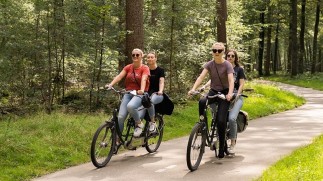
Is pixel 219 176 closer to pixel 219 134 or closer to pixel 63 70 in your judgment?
pixel 219 134

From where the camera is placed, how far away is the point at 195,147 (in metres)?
7.52

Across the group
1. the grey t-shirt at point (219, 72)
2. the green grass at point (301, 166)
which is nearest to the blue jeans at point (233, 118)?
the grey t-shirt at point (219, 72)

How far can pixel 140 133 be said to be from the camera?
8.55 m

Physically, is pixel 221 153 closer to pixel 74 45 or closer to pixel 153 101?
pixel 153 101

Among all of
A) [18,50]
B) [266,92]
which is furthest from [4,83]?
[266,92]

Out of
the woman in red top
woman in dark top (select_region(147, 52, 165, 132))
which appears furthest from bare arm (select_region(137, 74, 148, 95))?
woman in dark top (select_region(147, 52, 165, 132))

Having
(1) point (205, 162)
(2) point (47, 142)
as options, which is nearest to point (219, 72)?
(1) point (205, 162)

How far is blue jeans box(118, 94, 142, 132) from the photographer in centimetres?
812

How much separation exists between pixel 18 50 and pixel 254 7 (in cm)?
3389

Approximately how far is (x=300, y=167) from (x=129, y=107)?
10.7ft

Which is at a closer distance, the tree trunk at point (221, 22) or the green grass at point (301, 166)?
the green grass at point (301, 166)

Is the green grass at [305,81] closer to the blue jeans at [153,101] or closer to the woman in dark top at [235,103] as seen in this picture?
the woman in dark top at [235,103]

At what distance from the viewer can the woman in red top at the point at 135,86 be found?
8.16 m

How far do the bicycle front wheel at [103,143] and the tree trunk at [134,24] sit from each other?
19.5ft
